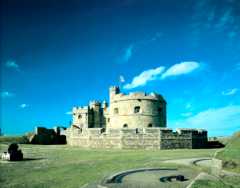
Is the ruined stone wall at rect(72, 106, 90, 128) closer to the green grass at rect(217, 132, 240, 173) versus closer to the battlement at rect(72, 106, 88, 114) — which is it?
the battlement at rect(72, 106, 88, 114)

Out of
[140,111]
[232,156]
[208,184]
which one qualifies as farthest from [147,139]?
[208,184]

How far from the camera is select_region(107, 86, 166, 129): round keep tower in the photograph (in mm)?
35156

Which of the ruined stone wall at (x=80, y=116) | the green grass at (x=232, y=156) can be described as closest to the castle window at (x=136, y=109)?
the ruined stone wall at (x=80, y=116)

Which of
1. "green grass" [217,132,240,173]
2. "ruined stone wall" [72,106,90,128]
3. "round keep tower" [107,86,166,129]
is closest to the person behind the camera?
"green grass" [217,132,240,173]

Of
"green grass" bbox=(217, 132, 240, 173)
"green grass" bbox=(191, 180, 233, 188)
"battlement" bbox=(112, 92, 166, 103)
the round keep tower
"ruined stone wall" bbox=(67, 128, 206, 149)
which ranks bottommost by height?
"ruined stone wall" bbox=(67, 128, 206, 149)

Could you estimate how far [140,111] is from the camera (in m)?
35.2

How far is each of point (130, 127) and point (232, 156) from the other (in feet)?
91.9

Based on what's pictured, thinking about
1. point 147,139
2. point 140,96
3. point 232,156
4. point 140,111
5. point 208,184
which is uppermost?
point 140,96

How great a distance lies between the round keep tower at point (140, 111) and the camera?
3516 centimetres

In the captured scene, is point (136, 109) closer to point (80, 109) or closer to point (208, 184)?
point (80, 109)

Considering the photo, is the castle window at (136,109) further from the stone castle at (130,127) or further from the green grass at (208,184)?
the green grass at (208,184)

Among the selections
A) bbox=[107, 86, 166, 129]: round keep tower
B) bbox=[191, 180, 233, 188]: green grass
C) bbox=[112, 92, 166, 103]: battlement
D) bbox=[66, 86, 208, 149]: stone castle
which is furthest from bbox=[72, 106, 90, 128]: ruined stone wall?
bbox=[191, 180, 233, 188]: green grass

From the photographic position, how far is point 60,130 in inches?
1791

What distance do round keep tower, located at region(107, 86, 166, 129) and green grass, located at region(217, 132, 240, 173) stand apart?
26901 mm
